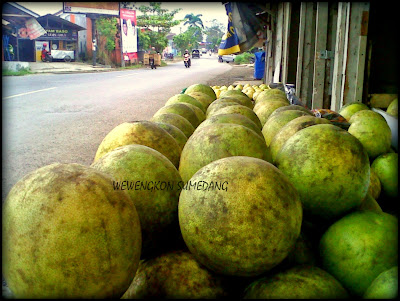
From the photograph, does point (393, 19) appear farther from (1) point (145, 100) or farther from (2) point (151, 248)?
(1) point (145, 100)

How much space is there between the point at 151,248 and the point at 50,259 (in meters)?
0.58

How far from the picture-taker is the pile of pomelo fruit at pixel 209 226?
122 cm

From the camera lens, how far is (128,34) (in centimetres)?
3541

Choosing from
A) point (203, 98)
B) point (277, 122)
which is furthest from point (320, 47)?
point (277, 122)

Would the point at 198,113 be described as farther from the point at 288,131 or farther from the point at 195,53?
Answer: the point at 195,53

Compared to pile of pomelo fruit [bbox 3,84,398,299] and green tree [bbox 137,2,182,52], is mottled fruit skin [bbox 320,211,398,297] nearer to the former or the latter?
pile of pomelo fruit [bbox 3,84,398,299]

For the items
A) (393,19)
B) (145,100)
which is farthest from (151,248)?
(145,100)

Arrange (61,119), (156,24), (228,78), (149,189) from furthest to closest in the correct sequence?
1. (156,24)
2. (228,78)
3. (61,119)
4. (149,189)

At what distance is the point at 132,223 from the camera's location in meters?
1.36

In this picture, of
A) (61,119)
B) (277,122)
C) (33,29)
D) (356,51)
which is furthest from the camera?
(33,29)

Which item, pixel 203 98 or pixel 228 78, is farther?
pixel 228 78

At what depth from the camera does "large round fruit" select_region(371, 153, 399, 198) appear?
279 centimetres

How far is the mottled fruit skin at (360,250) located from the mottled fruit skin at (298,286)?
0.49 ft

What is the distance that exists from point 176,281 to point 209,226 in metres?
0.28
